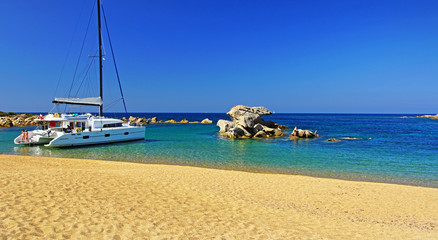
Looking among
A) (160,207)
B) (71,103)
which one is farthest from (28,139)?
(160,207)

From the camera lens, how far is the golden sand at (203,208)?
6.30m

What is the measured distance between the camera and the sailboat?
2607 centimetres

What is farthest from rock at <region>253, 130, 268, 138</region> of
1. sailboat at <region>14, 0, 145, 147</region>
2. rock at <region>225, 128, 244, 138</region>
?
sailboat at <region>14, 0, 145, 147</region>

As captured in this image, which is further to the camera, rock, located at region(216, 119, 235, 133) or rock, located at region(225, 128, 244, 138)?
rock, located at region(216, 119, 235, 133)

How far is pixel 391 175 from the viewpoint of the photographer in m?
15.0

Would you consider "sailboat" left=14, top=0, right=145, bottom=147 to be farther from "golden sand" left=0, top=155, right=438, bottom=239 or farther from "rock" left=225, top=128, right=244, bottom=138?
"golden sand" left=0, top=155, right=438, bottom=239

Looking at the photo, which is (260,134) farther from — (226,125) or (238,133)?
(226,125)

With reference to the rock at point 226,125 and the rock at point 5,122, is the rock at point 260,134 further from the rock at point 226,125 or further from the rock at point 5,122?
the rock at point 5,122

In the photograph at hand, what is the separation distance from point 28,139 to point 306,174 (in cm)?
2809

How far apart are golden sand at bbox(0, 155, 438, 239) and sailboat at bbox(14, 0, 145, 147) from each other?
1632cm

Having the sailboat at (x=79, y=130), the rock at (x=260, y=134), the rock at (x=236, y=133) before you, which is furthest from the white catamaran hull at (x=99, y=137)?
the rock at (x=260, y=134)

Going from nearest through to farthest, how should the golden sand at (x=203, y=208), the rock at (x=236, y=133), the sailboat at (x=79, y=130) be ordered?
the golden sand at (x=203, y=208)
the sailboat at (x=79, y=130)
the rock at (x=236, y=133)

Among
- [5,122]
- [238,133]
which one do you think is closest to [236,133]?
[238,133]

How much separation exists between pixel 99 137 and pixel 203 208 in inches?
915
